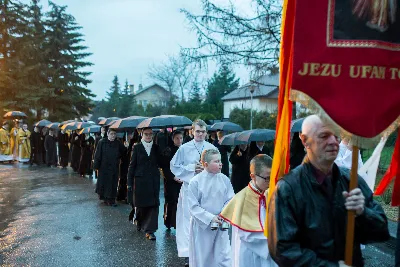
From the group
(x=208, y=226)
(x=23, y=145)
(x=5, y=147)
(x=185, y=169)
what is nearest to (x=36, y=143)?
(x=23, y=145)

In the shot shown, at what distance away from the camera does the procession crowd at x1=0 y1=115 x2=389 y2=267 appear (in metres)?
2.40

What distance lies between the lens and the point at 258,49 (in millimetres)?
10586

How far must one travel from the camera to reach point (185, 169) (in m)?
6.93

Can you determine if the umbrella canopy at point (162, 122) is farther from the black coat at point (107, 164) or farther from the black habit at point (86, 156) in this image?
the black habit at point (86, 156)

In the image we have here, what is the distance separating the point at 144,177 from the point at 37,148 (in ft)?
54.1

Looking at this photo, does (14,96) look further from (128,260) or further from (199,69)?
(128,260)

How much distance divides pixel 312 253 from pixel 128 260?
4.85 meters

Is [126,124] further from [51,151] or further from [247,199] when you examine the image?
[51,151]

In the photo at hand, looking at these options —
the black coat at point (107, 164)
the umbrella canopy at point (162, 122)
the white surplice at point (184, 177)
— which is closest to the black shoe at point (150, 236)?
the white surplice at point (184, 177)

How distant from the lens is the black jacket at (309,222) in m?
2.38

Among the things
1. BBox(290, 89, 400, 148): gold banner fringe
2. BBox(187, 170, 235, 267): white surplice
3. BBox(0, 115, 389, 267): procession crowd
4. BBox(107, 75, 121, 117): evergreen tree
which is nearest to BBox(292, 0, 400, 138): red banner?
BBox(290, 89, 400, 148): gold banner fringe

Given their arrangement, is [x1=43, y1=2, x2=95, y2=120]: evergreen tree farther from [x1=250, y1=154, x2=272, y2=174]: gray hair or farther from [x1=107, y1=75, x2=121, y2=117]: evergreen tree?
[x1=250, y1=154, x2=272, y2=174]: gray hair

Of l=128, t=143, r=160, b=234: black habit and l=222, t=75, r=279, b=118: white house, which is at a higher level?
l=222, t=75, r=279, b=118: white house

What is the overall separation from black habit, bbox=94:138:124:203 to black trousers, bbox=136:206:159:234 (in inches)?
132
